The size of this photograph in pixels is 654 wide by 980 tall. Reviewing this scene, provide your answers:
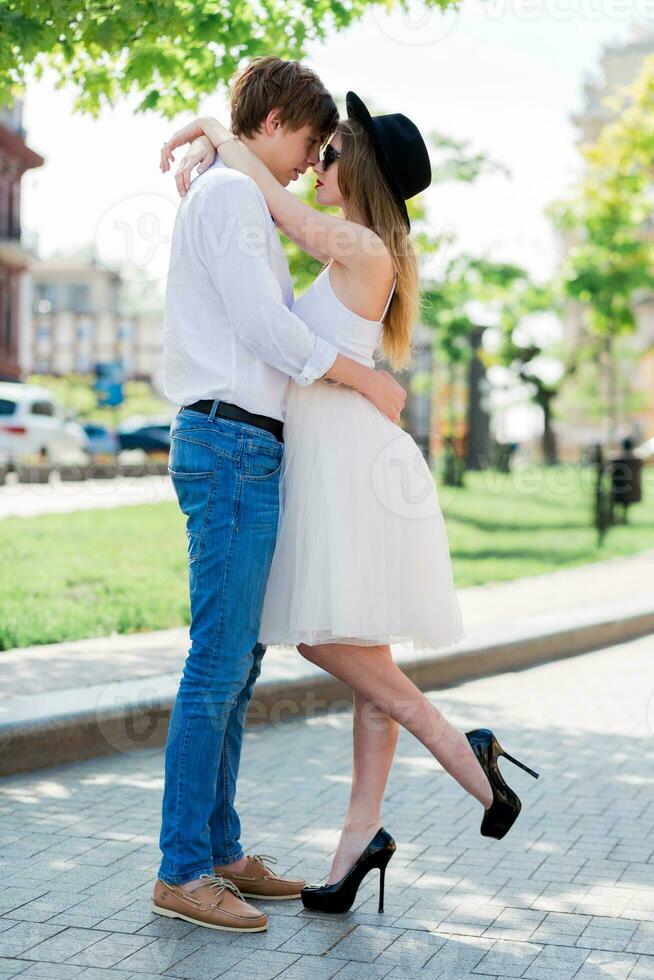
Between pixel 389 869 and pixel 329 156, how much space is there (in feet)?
6.75

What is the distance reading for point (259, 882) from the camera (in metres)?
3.72

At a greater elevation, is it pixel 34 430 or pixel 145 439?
pixel 145 439

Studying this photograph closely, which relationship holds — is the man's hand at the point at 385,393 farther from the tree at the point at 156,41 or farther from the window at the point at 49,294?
the window at the point at 49,294

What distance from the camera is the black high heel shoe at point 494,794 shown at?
3604 millimetres

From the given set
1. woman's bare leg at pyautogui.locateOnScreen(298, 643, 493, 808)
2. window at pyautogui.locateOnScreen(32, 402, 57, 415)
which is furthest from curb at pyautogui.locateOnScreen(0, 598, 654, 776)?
window at pyautogui.locateOnScreen(32, 402, 57, 415)

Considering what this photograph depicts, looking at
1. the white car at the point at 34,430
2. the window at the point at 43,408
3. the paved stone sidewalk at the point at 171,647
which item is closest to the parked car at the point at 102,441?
the white car at the point at 34,430

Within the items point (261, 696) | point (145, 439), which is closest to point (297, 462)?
point (261, 696)

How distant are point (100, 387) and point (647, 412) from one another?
31868 mm

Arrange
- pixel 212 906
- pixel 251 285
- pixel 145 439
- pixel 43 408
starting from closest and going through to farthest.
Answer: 1. pixel 251 285
2. pixel 212 906
3. pixel 43 408
4. pixel 145 439

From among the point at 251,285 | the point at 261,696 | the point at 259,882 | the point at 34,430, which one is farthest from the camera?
the point at 34,430

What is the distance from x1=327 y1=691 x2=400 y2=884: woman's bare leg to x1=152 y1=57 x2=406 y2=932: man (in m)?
0.29

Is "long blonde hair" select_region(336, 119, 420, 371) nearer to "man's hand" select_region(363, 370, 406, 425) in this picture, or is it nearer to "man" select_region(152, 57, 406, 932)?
"man" select_region(152, 57, 406, 932)

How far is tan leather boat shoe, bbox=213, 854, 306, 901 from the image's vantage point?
3723 millimetres

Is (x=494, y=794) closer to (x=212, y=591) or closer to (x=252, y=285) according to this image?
(x=212, y=591)
